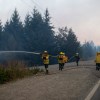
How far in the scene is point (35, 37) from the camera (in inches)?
3484

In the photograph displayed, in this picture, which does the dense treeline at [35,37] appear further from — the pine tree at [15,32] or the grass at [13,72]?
the grass at [13,72]

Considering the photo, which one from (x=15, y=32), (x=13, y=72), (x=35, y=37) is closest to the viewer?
(x=13, y=72)

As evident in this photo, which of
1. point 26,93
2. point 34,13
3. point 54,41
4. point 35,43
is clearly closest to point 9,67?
point 26,93

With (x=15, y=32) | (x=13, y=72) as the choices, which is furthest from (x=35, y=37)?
(x=13, y=72)

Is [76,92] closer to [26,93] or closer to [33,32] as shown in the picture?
[26,93]

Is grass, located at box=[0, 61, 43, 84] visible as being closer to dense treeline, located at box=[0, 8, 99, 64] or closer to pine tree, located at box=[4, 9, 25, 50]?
dense treeline, located at box=[0, 8, 99, 64]

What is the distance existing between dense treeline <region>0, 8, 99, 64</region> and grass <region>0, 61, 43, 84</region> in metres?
50.6

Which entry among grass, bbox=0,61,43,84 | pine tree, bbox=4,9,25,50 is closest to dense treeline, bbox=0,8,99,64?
pine tree, bbox=4,9,25,50

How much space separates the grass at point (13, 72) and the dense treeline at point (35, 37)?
5056 centimetres

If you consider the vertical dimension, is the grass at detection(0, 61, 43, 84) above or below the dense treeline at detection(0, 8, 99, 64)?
below

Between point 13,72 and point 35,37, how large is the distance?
65098 millimetres

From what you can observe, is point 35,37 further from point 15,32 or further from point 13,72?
point 13,72

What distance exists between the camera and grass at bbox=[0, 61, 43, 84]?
22.1 meters

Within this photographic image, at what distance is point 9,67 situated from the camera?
80.4ft
